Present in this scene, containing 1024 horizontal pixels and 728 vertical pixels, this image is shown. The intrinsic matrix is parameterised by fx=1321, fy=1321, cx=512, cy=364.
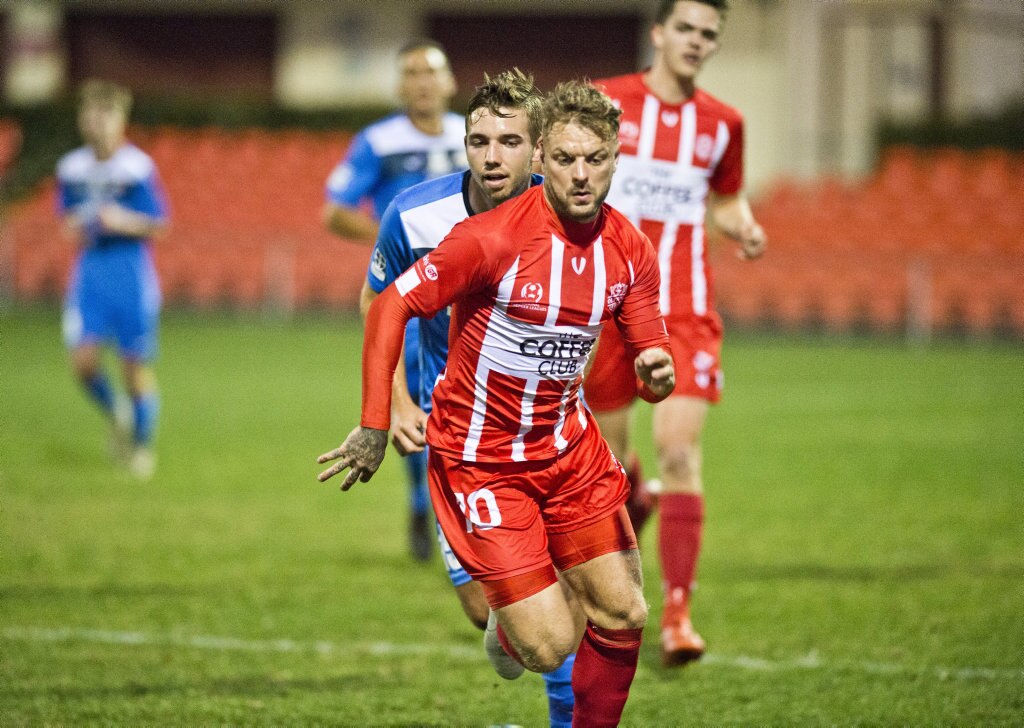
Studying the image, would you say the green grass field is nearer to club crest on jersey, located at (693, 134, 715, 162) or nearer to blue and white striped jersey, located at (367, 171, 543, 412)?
blue and white striped jersey, located at (367, 171, 543, 412)

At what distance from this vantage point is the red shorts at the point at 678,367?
5652mm

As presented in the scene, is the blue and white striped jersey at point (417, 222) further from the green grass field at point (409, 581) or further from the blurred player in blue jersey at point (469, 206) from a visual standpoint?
the green grass field at point (409, 581)

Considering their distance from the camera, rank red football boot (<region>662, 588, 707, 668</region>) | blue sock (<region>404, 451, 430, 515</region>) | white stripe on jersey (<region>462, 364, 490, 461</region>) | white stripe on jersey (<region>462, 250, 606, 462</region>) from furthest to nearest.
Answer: blue sock (<region>404, 451, 430, 515</region>), red football boot (<region>662, 588, 707, 668</region>), white stripe on jersey (<region>462, 364, 490, 461</region>), white stripe on jersey (<region>462, 250, 606, 462</region>)

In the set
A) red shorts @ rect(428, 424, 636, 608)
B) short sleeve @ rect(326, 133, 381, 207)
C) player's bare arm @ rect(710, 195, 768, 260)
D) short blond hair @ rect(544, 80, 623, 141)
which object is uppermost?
short blond hair @ rect(544, 80, 623, 141)

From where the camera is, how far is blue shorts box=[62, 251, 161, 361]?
34.3 feet

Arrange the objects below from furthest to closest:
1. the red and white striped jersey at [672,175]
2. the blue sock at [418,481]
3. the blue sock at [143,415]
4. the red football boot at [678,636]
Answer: the blue sock at [143,415], the blue sock at [418,481], the red and white striped jersey at [672,175], the red football boot at [678,636]

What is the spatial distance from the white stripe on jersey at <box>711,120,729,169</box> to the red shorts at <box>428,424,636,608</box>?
7.23 feet

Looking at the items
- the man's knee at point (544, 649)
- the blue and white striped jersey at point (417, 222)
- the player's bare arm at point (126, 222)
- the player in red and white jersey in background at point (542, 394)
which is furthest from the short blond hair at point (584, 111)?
the player's bare arm at point (126, 222)

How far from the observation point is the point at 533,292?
Answer: 397 centimetres

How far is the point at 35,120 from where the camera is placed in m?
30.9

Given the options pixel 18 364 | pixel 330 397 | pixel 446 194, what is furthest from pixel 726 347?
pixel 446 194

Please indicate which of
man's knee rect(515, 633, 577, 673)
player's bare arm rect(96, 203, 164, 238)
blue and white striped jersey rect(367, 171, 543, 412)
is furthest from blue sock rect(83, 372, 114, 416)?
man's knee rect(515, 633, 577, 673)

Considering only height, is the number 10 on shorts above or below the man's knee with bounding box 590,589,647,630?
above

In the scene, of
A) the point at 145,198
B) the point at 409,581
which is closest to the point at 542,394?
the point at 409,581
